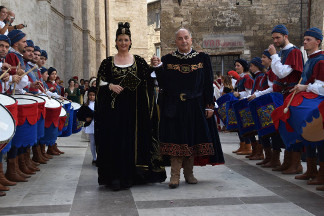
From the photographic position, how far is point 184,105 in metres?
5.15

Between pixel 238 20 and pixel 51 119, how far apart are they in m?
14.1

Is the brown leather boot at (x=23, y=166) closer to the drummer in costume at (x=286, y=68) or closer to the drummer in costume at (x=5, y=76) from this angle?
the drummer in costume at (x=5, y=76)

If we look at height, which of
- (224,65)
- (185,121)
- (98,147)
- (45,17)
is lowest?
(98,147)

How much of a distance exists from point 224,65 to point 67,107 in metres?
12.5

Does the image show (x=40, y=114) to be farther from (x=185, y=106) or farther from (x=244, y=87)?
(x=244, y=87)

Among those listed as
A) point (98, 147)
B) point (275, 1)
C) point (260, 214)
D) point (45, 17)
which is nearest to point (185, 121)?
point (98, 147)

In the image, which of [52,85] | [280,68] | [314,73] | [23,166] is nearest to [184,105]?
[280,68]

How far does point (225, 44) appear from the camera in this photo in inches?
737

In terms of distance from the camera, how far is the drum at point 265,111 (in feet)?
19.5

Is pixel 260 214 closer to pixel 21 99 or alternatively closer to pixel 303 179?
pixel 303 179

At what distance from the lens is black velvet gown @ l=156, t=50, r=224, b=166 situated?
512 cm

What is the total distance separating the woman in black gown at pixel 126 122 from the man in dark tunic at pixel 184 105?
0.20m

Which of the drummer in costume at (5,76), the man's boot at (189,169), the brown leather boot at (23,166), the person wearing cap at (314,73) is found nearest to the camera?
the person wearing cap at (314,73)

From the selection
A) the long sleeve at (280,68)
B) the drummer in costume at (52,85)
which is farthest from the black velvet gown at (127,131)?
the drummer in costume at (52,85)
